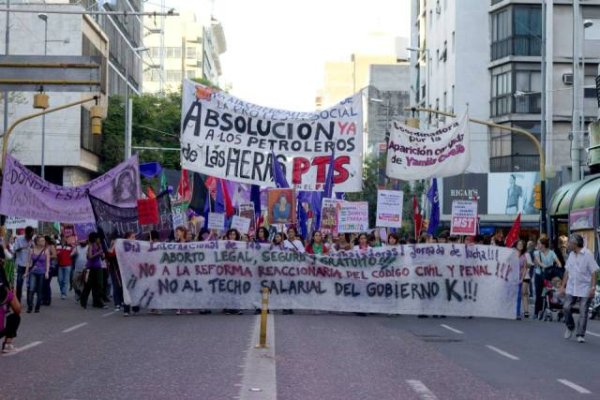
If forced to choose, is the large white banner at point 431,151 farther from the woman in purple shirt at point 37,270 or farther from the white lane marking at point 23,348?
the white lane marking at point 23,348

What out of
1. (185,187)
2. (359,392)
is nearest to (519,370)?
(359,392)

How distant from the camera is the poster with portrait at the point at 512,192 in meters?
60.2

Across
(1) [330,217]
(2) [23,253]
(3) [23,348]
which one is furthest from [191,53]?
(3) [23,348]

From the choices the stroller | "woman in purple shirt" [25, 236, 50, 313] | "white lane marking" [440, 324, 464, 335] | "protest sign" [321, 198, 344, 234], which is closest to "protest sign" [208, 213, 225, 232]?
"protest sign" [321, 198, 344, 234]

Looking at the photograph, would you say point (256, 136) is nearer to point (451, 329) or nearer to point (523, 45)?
point (451, 329)

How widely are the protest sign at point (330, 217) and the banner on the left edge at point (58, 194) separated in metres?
6.29

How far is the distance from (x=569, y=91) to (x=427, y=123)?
16.4 metres

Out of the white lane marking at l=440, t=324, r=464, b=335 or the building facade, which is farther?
the building facade

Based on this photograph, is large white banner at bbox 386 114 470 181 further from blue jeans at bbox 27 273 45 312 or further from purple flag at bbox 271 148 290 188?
blue jeans at bbox 27 273 45 312

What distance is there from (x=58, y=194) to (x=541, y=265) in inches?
430

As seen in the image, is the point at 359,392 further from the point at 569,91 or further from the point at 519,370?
the point at 569,91

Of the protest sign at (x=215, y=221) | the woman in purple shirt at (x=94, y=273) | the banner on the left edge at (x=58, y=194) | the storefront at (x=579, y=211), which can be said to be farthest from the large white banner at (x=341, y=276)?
the protest sign at (x=215, y=221)

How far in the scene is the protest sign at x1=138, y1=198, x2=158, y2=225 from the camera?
88.4 ft

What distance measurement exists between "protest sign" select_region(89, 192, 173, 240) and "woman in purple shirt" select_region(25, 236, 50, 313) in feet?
6.78
